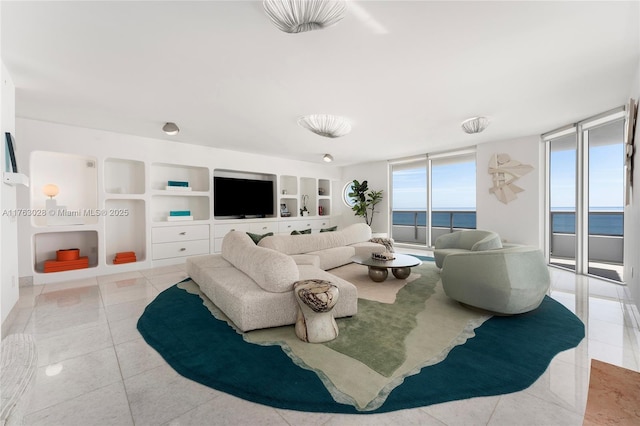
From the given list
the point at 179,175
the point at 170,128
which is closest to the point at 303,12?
the point at 170,128

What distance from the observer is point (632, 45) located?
232cm

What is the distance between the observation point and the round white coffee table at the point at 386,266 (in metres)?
3.62

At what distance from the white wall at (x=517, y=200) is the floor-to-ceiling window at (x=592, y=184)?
24 centimetres

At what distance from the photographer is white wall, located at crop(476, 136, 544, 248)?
16.8ft

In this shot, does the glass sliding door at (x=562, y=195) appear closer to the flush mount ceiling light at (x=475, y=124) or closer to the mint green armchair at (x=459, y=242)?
the mint green armchair at (x=459, y=242)

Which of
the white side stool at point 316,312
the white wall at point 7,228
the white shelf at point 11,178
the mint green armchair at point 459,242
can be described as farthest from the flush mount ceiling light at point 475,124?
the white shelf at point 11,178

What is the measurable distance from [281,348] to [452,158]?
624 cm

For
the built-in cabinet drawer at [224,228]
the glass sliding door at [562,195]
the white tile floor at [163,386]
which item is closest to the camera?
the white tile floor at [163,386]

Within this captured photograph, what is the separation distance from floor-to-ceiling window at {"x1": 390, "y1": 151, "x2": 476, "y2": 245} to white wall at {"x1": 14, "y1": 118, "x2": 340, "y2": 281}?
4378mm

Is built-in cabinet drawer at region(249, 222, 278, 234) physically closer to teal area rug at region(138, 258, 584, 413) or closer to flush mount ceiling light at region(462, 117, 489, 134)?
teal area rug at region(138, 258, 584, 413)

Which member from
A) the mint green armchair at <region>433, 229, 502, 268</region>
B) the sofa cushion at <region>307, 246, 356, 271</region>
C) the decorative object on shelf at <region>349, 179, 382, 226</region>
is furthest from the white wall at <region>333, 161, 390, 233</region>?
the sofa cushion at <region>307, 246, 356, 271</region>

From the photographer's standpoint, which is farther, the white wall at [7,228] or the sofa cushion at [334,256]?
the sofa cushion at [334,256]

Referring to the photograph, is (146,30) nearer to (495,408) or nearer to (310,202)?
(495,408)

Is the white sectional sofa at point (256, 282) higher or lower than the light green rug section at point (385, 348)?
higher
